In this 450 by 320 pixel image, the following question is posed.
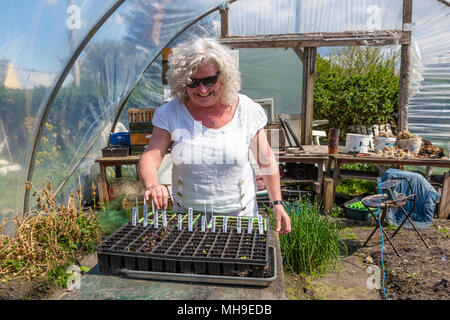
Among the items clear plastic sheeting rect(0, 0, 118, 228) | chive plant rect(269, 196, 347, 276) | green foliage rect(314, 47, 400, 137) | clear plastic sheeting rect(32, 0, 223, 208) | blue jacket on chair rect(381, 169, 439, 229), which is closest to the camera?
clear plastic sheeting rect(0, 0, 118, 228)

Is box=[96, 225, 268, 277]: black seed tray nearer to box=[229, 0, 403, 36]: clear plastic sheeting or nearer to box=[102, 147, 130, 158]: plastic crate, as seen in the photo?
box=[102, 147, 130, 158]: plastic crate

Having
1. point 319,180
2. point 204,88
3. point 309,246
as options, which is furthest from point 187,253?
point 319,180

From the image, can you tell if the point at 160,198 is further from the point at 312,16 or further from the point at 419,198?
the point at 312,16

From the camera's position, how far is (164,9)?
527 centimetres

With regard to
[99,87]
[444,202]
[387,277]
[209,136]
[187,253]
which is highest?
[99,87]

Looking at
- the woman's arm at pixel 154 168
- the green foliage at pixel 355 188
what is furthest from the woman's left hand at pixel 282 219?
the green foliage at pixel 355 188

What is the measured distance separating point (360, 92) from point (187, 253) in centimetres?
795

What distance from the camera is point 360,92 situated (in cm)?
842

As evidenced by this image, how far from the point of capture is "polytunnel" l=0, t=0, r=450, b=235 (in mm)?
3154


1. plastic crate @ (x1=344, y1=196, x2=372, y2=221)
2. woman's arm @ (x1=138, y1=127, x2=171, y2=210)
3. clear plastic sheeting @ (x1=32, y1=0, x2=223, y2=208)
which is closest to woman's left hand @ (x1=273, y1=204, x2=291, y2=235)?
woman's arm @ (x1=138, y1=127, x2=171, y2=210)

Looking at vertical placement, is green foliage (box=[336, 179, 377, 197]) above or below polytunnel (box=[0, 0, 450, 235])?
below

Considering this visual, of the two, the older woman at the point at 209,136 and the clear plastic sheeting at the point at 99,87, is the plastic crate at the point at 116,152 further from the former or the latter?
the older woman at the point at 209,136

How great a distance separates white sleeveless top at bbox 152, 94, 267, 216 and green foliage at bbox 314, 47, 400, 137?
635cm

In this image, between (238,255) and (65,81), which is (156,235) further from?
(65,81)
